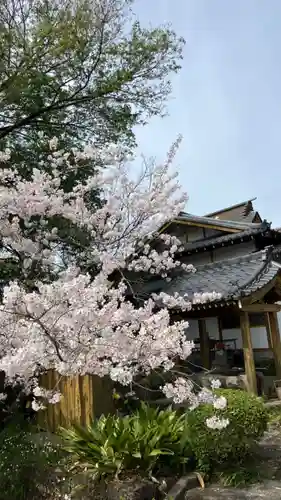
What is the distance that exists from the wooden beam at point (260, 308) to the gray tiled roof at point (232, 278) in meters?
0.51

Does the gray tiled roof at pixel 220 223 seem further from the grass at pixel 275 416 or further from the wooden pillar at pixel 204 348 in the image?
the grass at pixel 275 416

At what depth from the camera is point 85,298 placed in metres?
4.20

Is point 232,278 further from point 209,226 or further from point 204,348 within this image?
point 209,226

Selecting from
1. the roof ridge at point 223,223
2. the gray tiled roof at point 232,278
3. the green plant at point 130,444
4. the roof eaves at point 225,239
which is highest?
the roof ridge at point 223,223

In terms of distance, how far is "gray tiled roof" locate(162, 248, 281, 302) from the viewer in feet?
32.9

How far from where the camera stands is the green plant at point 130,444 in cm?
484

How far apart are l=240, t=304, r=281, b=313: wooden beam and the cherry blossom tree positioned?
3.28 m

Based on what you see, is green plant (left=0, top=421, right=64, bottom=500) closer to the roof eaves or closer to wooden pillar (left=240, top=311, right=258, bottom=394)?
wooden pillar (left=240, top=311, right=258, bottom=394)

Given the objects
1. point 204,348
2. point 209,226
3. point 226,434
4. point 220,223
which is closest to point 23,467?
→ point 226,434

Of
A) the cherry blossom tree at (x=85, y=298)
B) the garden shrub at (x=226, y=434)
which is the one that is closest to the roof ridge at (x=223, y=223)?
the cherry blossom tree at (x=85, y=298)

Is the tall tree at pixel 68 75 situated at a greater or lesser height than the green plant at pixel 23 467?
greater

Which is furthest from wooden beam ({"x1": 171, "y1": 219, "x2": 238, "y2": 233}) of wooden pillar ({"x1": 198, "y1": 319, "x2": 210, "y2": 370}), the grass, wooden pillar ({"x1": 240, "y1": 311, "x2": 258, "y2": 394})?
the grass

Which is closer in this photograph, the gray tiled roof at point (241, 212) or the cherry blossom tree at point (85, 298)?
the cherry blossom tree at point (85, 298)

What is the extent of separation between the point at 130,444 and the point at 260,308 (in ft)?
21.8
